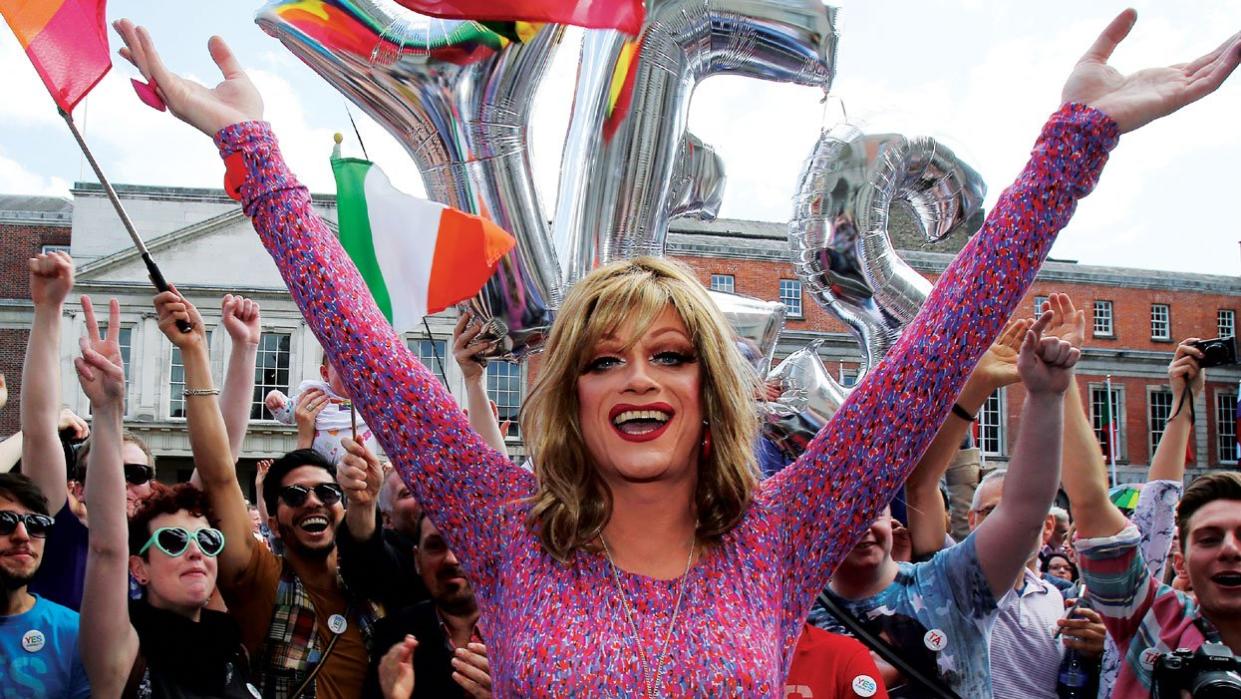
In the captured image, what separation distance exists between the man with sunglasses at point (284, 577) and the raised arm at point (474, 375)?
54 centimetres

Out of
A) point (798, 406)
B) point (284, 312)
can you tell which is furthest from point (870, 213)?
point (284, 312)

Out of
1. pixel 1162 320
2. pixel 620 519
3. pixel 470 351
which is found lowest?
pixel 620 519

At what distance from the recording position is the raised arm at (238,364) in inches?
145

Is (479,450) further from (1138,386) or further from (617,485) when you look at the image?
(1138,386)

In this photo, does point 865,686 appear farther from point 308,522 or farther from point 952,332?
point 308,522

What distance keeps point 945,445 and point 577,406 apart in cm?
182

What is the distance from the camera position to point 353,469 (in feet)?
11.1

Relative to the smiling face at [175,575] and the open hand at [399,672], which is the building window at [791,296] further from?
the open hand at [399,672]

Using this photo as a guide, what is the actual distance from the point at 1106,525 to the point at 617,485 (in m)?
1.58

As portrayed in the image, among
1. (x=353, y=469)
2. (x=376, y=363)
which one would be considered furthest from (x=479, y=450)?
(x=353, y=469)

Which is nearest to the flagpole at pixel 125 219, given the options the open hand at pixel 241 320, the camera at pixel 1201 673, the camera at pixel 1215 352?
the open hand at pixel 241 320

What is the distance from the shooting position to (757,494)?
1.90 metres

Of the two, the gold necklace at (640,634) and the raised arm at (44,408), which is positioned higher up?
the raised arm at (44,408)

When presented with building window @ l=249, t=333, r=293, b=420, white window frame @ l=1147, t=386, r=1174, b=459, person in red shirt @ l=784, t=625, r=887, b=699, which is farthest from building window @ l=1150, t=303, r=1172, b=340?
person in red shirt @ l=784, t=625, r=887, b=699
